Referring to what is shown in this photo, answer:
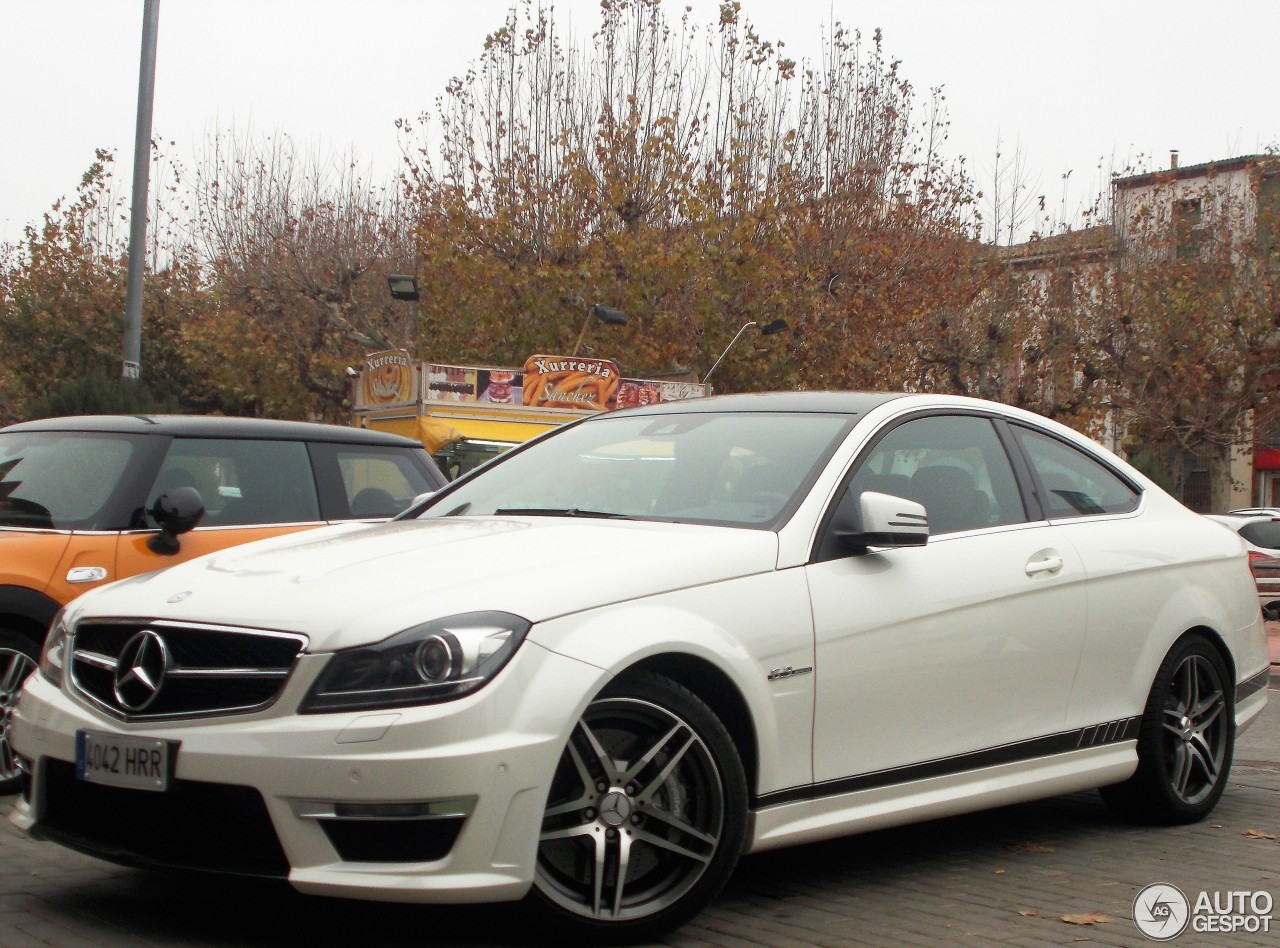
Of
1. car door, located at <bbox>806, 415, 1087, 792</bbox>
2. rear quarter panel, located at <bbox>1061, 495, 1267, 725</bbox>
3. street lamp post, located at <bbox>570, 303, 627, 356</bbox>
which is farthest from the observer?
street lamp post, located at <bbox>570, 303, 627, 356</bbox>

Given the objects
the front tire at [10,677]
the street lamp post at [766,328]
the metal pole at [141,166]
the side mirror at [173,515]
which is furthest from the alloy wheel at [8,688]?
the street lamp post at [766,328]

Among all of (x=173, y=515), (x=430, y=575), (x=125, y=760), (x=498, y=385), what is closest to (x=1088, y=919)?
(x=430, y=575)

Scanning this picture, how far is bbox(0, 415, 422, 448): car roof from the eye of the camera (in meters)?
7.30

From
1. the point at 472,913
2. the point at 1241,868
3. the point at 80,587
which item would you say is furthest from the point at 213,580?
the point at 1241,868

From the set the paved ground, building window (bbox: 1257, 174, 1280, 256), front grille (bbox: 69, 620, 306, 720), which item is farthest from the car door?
building window (bbox: 1257, 174, 1280, 256)

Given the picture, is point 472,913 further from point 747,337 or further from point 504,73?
point 504,73

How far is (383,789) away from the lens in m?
3.73

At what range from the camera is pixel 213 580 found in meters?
4.38

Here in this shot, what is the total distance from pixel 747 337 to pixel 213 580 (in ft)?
88.6

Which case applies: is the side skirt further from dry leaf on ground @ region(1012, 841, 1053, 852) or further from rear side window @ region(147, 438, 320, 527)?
rear side window @ region(147, 438, 320, 527)

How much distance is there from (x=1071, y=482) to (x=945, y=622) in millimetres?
1271

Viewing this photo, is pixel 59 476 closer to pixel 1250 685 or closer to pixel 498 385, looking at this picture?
pixel 1250 685

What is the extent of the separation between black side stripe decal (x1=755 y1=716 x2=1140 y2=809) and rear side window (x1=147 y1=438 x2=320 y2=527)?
11.9 ft

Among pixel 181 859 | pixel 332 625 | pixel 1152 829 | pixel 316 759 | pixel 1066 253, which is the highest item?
pixel 1066 253
